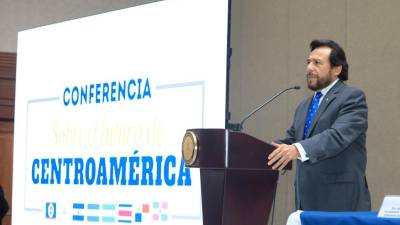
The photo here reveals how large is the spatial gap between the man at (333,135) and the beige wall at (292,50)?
177 cm

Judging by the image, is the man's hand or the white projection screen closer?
the man's hand

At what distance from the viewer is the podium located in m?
2.41

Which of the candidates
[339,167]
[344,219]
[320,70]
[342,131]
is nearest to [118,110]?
[320,70]

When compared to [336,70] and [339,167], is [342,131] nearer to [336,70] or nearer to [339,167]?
[339,167]

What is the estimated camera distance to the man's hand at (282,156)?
247cm

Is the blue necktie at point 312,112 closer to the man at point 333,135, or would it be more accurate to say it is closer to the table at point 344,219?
the man at point 333,135

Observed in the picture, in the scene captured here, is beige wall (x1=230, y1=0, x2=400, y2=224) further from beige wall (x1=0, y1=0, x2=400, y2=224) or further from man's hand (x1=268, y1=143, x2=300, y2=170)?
man's hand (x1=268, y1=143, x2=300, y2=170)

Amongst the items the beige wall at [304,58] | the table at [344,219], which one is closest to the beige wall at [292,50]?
the beige wall at [304,58]

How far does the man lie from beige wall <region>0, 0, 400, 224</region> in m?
1.77

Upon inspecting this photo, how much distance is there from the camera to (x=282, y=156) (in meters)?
2.47

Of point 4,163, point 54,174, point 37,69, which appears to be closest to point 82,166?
point 54,174

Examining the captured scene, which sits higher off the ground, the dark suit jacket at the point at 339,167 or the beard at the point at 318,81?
the beard at the point at 318,81

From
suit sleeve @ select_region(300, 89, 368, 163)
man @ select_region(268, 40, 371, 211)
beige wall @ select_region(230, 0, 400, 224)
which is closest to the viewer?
suit sleeve @ select_region(300, 89, 368, 163)

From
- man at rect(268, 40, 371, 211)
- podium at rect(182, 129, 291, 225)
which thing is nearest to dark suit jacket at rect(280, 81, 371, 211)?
man at rect(268, 40, 371, 211)
